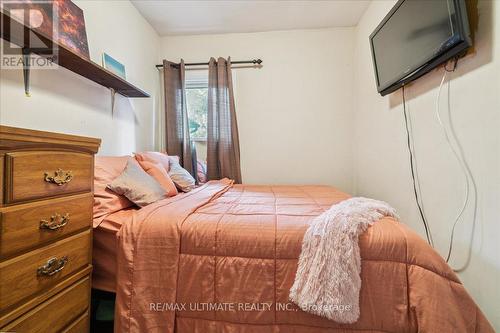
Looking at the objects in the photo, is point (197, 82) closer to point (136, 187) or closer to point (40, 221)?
point (136, 187)

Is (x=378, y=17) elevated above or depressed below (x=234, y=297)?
above

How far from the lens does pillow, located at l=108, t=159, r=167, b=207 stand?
4.29 feet

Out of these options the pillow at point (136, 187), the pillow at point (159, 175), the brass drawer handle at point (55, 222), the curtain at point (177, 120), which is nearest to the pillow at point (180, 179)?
the pillow at point (159, 175)

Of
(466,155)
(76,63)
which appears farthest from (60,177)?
(466,155)

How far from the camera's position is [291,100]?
284 centimetres

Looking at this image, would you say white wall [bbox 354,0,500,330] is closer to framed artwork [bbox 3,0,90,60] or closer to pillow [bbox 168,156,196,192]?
pillow [bbox 168,156,196,192]

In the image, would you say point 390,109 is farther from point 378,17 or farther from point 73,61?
point 73,61

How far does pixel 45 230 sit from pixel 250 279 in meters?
0.79

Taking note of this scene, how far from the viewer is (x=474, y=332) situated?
A: 2.70 ft

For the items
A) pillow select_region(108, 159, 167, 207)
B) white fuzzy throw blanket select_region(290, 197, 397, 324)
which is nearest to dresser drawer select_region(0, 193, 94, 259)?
pillow select_region(108, 159, 167, 207)

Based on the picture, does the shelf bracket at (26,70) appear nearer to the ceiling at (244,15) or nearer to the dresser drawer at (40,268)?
the dresser drawer at (40,268)

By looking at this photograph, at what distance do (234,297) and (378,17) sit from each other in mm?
2690

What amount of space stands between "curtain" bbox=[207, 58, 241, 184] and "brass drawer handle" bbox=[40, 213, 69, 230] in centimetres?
187

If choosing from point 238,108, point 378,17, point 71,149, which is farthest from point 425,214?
point 238,108
